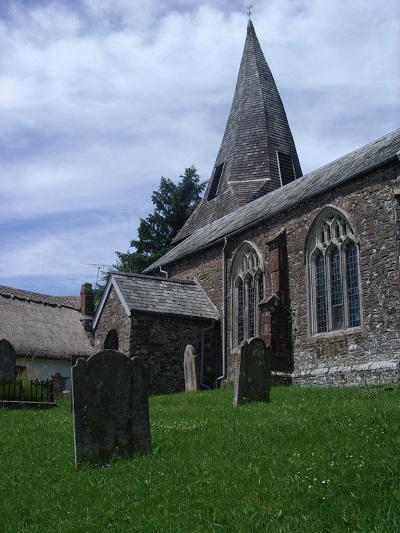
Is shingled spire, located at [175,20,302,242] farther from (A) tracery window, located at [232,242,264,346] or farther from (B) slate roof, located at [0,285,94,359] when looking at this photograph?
(A) tracery window, located at [232,242,264,346]

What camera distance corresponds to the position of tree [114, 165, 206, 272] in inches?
1676

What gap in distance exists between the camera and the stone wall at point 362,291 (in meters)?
16.3

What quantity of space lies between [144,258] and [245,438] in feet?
113

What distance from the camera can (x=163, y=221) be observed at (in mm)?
43812

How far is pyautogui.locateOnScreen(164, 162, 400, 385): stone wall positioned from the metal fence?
278 inches

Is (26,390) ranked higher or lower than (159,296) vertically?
lower

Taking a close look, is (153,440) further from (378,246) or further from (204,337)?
(204,337)

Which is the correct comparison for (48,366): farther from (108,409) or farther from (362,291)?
(108,409)

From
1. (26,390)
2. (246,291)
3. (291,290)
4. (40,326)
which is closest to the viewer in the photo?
Result: (26,390)

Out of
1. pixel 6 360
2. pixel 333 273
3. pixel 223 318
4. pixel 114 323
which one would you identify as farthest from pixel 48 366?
pixel 333 273

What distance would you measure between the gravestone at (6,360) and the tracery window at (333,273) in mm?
8951

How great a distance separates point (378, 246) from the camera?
16.9 meters

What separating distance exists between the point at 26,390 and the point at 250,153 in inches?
731

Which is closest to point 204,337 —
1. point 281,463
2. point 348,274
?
point 348,274
